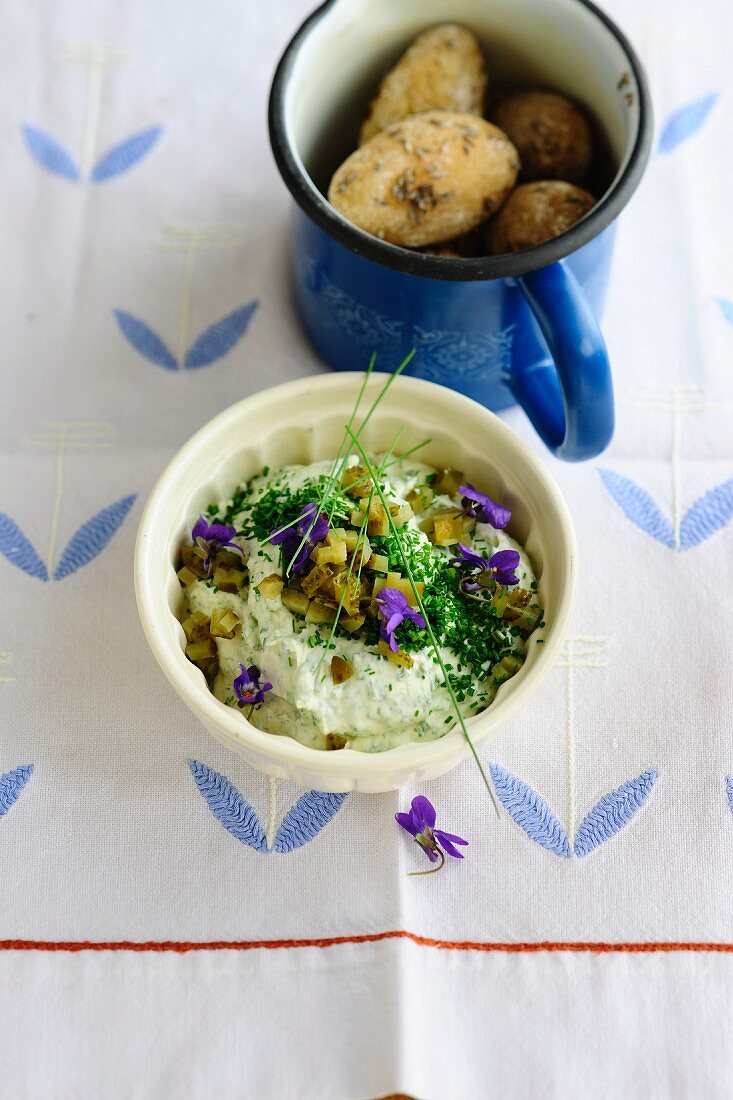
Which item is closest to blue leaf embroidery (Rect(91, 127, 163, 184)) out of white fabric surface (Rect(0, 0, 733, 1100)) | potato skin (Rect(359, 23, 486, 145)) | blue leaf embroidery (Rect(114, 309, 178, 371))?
white fabric surface (Rect(0, 0, 733, 1100))

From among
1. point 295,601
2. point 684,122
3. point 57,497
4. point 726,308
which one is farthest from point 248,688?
point 684,122

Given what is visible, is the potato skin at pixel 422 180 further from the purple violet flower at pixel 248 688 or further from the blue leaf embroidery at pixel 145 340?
the purple violet flower at pixel 248 688

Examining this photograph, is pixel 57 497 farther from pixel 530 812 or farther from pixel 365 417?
pixel 530 812

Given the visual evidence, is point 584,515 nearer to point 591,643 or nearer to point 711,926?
point 591,643

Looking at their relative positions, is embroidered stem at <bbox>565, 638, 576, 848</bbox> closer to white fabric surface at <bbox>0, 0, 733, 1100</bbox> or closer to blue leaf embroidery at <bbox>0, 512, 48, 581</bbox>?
white fabric surface at <bbox>0, 0, 733, 1100</bbox>

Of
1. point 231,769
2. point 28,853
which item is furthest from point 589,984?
point 28,853
